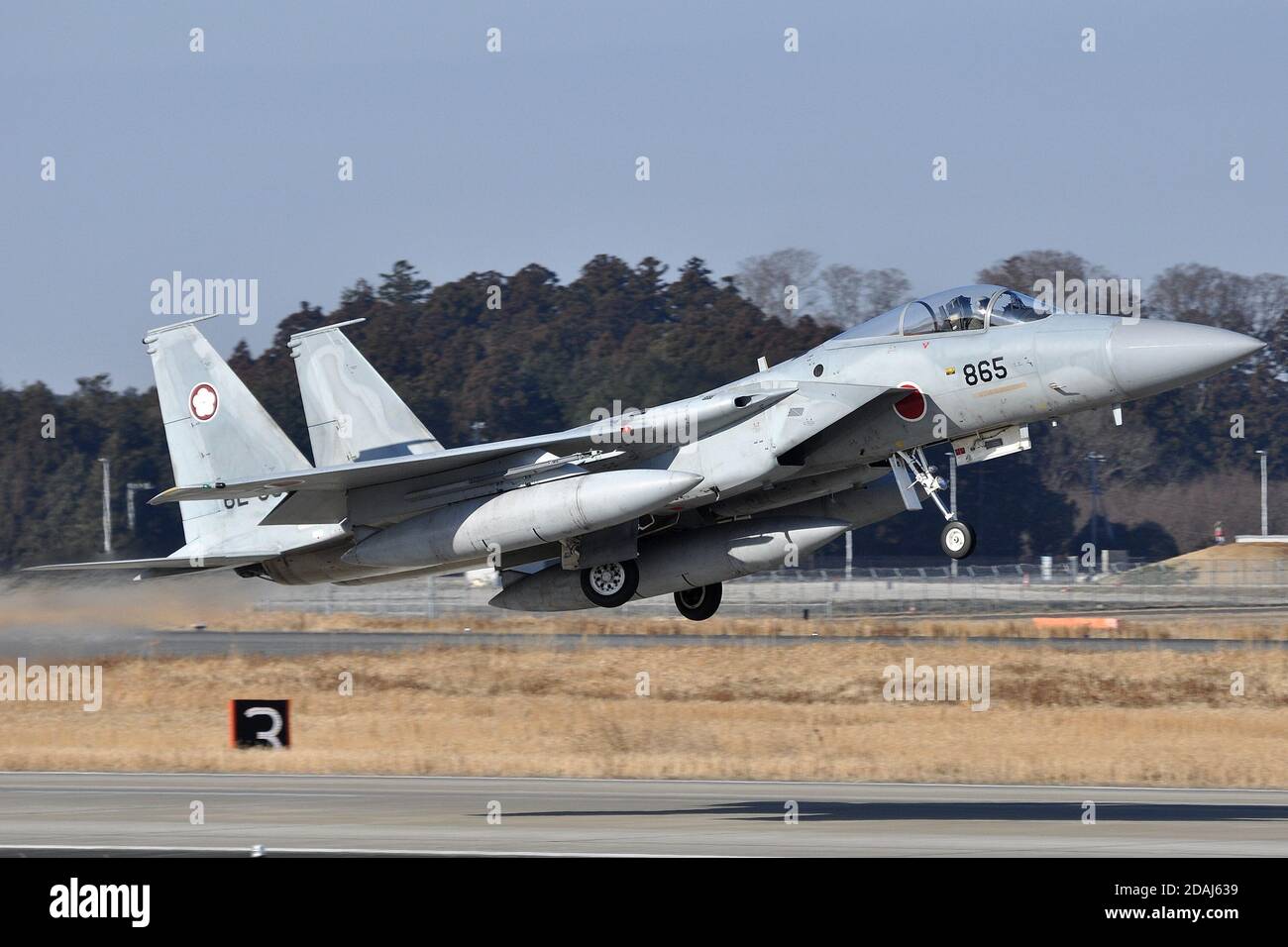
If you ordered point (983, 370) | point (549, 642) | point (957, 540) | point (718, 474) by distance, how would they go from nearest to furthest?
point (957, 540) < point (983, 370) < point (718, 474) < point (549, 642)

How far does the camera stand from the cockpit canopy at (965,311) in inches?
591

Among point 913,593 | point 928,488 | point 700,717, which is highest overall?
point 928,488

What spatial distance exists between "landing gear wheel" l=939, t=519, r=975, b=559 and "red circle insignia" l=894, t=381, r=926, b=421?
1.20m

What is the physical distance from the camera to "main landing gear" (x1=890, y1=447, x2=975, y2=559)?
1481 centimetres

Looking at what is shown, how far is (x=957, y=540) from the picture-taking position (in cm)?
1487

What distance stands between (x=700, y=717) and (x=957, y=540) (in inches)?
502

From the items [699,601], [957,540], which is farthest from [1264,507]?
[957,540]
